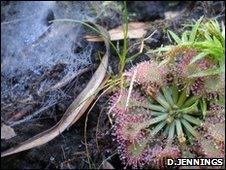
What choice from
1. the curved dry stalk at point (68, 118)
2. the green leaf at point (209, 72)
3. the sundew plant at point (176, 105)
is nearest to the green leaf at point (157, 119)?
the sundew plant at point (176, 105)

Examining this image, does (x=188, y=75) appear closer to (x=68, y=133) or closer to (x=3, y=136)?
(x=68, y=133)

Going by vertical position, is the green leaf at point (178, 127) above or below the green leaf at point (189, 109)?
below

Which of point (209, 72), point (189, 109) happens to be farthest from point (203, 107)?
point (209, 72)

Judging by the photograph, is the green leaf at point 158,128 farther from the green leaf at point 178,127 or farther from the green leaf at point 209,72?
the green leaf at point 209,72

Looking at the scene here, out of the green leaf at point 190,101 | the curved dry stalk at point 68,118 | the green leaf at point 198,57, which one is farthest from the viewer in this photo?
the curved dry stalk at point 68,118

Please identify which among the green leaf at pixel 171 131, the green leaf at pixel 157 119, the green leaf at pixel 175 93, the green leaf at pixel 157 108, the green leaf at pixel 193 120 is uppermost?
the green leaf at pixel 175 93

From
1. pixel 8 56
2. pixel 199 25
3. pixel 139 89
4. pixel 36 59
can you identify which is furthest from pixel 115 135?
pixel 8 56
